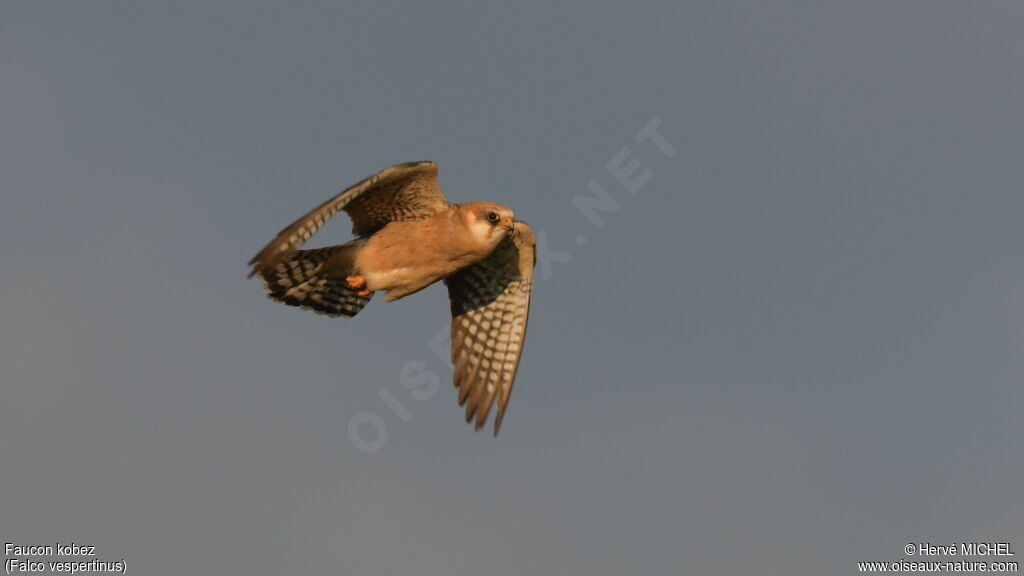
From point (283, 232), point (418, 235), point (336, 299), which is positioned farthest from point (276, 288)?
point (283, 232)

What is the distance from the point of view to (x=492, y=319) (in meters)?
18.2

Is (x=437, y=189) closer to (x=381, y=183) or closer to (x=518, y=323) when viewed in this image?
(x=381, y=183)

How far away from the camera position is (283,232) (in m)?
13.7

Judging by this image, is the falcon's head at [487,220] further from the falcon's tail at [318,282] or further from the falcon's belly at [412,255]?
the falcon's tail at [318,282]

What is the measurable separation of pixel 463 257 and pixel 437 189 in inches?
37.2

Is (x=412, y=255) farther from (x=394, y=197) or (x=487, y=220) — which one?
(x=487, y=220)

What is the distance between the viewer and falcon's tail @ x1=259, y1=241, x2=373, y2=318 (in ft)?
53.9

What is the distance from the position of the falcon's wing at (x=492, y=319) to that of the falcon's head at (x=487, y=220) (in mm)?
1167

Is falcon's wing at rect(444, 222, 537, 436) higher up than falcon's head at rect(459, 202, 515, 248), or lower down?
lower down

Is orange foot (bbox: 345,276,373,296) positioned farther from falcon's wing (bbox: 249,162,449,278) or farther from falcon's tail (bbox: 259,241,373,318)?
falcon's wing (bbox: 249,162,449,278)

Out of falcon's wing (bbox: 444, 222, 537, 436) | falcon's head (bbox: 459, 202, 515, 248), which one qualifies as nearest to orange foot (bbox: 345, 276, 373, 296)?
falcon's head (bbox: 459, 202, 515, 248)

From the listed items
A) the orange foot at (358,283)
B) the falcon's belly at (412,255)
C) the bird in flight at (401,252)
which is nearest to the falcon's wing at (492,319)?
the bird in flight at (401,252)

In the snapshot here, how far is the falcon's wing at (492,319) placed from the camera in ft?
57.7

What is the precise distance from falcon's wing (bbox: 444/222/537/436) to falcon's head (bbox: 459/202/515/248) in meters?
1.17
